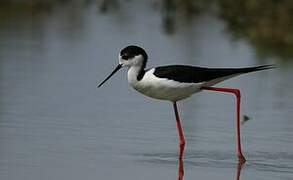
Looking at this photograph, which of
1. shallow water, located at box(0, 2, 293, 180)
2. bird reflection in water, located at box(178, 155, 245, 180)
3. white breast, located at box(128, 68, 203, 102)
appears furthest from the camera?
white breast, located at box(128, 68, 203, 102)

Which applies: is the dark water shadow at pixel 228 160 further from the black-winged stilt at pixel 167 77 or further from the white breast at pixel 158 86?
the white breast at pixel 158 86

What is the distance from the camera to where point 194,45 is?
18.4 metres

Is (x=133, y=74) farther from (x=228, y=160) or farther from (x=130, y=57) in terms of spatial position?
(x=228, y=160)

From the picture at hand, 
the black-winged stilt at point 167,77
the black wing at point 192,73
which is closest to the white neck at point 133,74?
the black-winged stilt at point 167,77

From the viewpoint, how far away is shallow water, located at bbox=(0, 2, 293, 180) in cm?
862

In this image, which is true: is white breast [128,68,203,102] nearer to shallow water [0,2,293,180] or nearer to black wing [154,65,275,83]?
black wing [154,65,275,83]

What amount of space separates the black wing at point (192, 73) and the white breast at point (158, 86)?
4cm

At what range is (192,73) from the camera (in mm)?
9383

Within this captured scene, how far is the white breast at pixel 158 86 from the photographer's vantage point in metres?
9.23

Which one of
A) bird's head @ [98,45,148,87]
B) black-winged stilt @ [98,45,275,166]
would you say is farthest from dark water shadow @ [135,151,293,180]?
bird's head @ [98,45,148,87]

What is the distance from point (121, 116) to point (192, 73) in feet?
5.92

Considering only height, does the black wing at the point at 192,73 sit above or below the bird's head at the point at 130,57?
below

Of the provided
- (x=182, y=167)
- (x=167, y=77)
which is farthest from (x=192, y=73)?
(x=182, y=167)

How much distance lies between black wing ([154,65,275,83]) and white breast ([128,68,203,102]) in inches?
1.4
